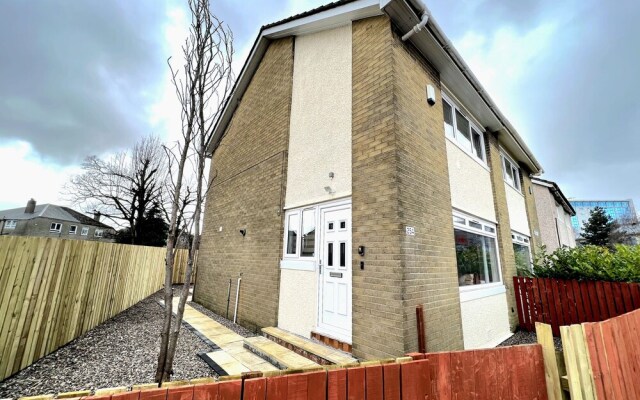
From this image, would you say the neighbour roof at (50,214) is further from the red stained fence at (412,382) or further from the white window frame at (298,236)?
the red stained fence at (412,382)

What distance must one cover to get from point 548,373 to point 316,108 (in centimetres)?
582

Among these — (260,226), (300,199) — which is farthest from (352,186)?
(260,226)

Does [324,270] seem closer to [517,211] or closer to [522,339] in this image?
[522,339]

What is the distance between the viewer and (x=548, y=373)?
79.4 inches

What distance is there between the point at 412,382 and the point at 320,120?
5.36 m

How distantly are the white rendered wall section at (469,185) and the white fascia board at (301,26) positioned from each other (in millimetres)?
3478

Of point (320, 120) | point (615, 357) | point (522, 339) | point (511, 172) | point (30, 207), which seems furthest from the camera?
point (30, 207)

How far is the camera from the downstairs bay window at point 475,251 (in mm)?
5855

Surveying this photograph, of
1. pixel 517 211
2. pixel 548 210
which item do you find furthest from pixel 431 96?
pixel 548 210

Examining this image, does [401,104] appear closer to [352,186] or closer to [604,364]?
[352,186]

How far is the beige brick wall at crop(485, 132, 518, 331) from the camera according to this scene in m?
7.57

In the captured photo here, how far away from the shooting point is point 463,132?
291 inches

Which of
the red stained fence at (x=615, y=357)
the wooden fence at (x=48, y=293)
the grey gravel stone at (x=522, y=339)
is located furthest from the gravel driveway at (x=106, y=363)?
the grey gravel stone at (x=522, y=339)

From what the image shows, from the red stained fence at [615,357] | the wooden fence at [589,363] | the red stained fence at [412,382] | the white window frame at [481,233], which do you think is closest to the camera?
the red stained fence at [412,382]
